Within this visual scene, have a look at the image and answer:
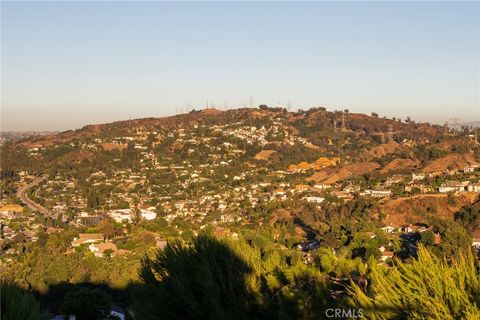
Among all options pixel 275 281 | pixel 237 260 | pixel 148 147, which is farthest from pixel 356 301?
pixel 148 147

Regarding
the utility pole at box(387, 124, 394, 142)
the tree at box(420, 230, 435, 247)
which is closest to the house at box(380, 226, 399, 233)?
the tree at box(420, 230, 435, 247)

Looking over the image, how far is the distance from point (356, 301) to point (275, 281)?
54.9 inches

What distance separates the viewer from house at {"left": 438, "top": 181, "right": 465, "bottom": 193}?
27.1m

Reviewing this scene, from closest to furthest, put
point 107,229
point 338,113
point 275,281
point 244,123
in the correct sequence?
point 275,281 < point 107,229 < point 244,123 < point 338,113

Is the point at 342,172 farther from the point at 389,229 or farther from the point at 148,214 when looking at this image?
the point at 389,229

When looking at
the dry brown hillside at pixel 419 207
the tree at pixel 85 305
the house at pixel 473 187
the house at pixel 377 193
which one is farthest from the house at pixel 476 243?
the tree at pixel 85 305

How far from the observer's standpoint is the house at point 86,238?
2102 centimetres

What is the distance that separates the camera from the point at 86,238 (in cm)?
2181

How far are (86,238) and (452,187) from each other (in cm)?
1776

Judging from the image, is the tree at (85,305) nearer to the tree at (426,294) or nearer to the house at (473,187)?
the tree at (426,294)

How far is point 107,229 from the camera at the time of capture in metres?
23.1

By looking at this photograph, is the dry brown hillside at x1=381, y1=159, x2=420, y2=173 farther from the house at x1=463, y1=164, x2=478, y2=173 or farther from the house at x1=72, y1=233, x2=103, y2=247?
the house at x1=72, y1=233, x2=103, y2=247

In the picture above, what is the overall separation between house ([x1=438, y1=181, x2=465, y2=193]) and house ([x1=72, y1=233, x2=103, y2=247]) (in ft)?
53.9

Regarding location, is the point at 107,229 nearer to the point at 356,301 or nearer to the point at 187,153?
the point at 356,301
